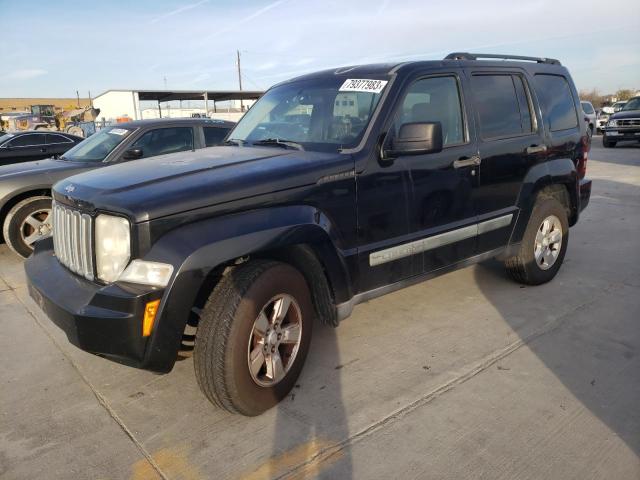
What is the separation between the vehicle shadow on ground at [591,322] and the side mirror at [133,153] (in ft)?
13.3

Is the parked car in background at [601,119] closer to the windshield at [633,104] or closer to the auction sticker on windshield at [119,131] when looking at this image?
the windshield at [633,104]

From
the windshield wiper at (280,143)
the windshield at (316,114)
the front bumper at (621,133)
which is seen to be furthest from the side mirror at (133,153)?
the front bumper at (621,133)

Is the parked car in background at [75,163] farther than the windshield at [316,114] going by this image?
Yes

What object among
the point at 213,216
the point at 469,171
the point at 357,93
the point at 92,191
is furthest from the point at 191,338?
the point at 469,171

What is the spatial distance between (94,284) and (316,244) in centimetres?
120

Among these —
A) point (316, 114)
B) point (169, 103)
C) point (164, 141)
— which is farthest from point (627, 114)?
point (169, 103)

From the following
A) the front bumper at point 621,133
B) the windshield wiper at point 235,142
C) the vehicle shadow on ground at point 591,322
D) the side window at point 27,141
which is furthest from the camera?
the front bumper at point 621,133

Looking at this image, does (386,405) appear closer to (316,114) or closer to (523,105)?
(316,114)

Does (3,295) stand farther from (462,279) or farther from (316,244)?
(462,279)

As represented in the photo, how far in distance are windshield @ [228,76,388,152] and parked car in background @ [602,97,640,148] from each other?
18.1 meters

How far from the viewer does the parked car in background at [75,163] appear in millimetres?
5887

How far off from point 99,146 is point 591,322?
5896 mm

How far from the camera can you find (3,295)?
4891 mm

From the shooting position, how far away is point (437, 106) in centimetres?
365
